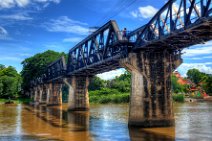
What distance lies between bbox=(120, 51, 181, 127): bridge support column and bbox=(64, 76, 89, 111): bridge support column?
33.1 metres

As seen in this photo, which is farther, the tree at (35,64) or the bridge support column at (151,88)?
the tree at (35,64)

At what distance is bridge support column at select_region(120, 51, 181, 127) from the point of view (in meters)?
35.6

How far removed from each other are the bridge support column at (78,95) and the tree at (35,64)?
69.2 metres

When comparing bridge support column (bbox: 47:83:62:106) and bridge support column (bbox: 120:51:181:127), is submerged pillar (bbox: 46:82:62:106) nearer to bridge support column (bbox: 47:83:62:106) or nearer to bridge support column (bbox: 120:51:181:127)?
bridge support column (bbox: 47:83:62:106)

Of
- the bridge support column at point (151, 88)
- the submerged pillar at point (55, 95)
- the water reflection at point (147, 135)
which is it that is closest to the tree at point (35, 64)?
the submerged pillar at point (55, 95)

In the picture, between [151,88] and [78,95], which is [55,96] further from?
[151,88]

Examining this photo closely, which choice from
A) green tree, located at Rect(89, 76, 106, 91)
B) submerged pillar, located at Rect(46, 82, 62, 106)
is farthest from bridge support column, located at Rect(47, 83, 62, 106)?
green tree, located at Rect(89, 76, 106, 91)

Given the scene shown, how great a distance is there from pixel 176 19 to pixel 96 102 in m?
77.7

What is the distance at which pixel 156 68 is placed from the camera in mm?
36906

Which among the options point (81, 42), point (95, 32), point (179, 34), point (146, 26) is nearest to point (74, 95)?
point (81, 42)

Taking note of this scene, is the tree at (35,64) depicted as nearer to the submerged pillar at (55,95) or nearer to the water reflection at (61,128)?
the submerged pillar at (55,95)

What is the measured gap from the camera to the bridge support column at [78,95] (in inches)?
2702

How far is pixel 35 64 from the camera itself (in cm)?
14150

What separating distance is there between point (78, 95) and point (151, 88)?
115 feet
